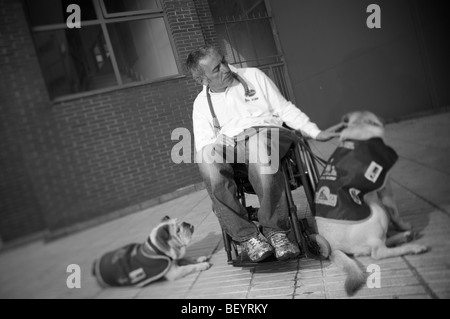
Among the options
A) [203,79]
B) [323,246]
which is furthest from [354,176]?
[203,79]

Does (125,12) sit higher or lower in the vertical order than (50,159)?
higher

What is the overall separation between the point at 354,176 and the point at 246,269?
87 centimetres

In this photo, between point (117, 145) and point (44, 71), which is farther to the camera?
point (117, 145)

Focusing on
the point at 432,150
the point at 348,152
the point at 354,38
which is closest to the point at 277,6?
the point at 354,38

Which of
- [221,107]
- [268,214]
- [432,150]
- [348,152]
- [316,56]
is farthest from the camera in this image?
[316,56]

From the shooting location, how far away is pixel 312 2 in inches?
183

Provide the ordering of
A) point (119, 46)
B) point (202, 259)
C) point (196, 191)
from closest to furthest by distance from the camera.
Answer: point (202, 259) → point (196, 191) → point (119, 46)

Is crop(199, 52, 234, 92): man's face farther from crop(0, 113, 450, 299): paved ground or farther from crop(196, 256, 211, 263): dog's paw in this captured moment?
crop(196, 256, 211, 263): dog's paw

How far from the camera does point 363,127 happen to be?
4.61 ft

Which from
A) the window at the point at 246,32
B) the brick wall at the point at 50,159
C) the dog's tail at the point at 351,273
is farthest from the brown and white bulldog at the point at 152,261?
the window at the point at 246,32

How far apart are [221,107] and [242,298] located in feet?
3.70

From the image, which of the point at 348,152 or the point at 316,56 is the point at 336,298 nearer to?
the point at 348,152

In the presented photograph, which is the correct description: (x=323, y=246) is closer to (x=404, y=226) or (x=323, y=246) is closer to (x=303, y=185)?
(x=303, y=185)

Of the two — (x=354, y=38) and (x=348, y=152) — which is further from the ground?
(x=354, y=38)
